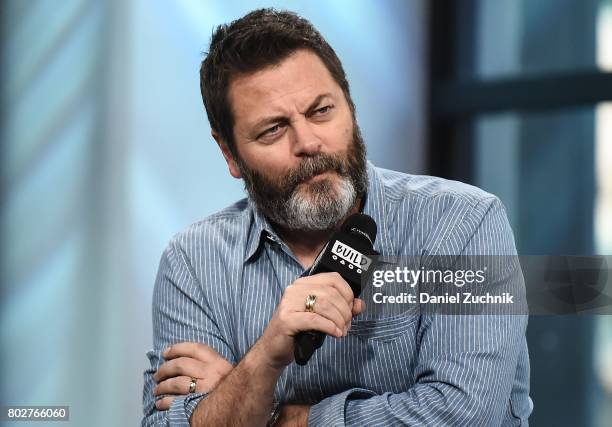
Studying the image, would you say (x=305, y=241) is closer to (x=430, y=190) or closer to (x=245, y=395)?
(x=430, y=190)

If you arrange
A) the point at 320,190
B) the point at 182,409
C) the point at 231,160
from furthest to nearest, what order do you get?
the point at 231,160 → the point at 320,190 → the point at 182,409

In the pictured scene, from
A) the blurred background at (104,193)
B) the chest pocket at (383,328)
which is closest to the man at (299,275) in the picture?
the chest pocket at (383,328)

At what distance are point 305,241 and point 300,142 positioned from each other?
0.26 meters

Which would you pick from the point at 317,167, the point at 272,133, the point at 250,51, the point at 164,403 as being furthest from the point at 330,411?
the point at 250,51

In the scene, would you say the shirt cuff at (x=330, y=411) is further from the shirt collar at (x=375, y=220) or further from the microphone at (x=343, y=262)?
the shirt collar at (x=375, y=220)

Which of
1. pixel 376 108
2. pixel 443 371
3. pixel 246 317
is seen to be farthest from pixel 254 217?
pixel 376 108

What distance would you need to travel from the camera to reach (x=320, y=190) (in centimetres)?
176

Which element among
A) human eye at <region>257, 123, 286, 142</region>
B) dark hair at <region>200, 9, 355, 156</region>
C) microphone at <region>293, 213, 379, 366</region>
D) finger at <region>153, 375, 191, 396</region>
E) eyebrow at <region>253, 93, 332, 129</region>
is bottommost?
finger at <region>153, 375, 191, 396</region>

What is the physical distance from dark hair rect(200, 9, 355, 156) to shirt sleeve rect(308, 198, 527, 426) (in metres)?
0.58

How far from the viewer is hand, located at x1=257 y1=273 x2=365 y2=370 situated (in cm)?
136

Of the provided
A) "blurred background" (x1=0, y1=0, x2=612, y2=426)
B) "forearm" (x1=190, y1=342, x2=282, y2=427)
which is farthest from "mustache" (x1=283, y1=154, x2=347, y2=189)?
"blurred background" (x1=0, y1=0, x2=612, y2=426)

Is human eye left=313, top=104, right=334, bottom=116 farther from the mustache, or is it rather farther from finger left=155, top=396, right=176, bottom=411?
finger left=155, top=396, right=176, bottom=411

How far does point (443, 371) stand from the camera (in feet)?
5.05

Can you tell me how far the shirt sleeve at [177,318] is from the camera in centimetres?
178
